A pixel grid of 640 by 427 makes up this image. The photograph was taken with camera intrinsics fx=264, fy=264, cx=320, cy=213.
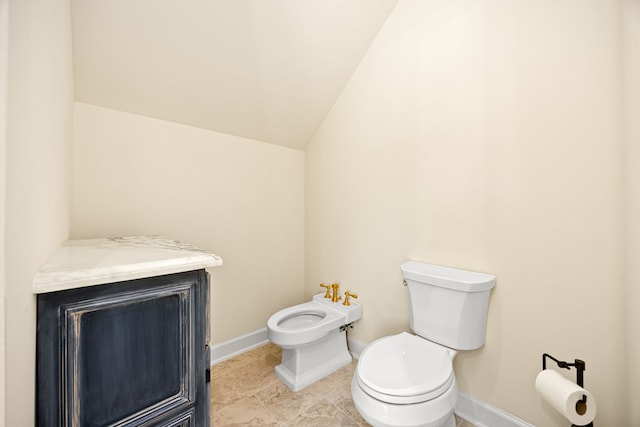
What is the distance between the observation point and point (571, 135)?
114cm

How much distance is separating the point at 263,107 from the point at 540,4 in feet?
5.36

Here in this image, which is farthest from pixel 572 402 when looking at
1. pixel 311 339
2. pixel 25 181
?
pixel 25 181

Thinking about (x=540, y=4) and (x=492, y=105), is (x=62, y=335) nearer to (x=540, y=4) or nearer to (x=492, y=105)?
(x=492, y=105)

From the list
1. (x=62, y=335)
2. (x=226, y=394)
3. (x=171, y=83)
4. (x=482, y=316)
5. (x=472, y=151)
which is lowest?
(x=226, y=394)

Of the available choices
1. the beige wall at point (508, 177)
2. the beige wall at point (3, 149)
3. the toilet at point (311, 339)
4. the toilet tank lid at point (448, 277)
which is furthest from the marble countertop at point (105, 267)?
the beige wall at point (508, 177)

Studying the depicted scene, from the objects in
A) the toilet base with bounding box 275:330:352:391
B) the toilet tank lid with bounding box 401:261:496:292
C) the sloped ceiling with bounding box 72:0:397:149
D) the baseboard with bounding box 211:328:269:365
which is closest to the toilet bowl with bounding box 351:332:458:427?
the toilet tank lid with bounding box 401:261:496:292

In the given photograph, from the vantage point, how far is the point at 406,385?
1129mm

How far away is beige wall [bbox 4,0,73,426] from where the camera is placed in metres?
0.47

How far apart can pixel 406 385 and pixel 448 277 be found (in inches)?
21.9

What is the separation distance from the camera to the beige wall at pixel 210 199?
152 cm

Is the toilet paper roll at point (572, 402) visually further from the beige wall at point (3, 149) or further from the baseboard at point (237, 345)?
the baseboard at point (237, 345)

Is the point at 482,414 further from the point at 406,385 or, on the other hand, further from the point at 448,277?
the point at 448,277

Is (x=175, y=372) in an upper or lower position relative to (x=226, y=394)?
upper

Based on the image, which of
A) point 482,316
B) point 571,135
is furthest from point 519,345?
point 571,135
